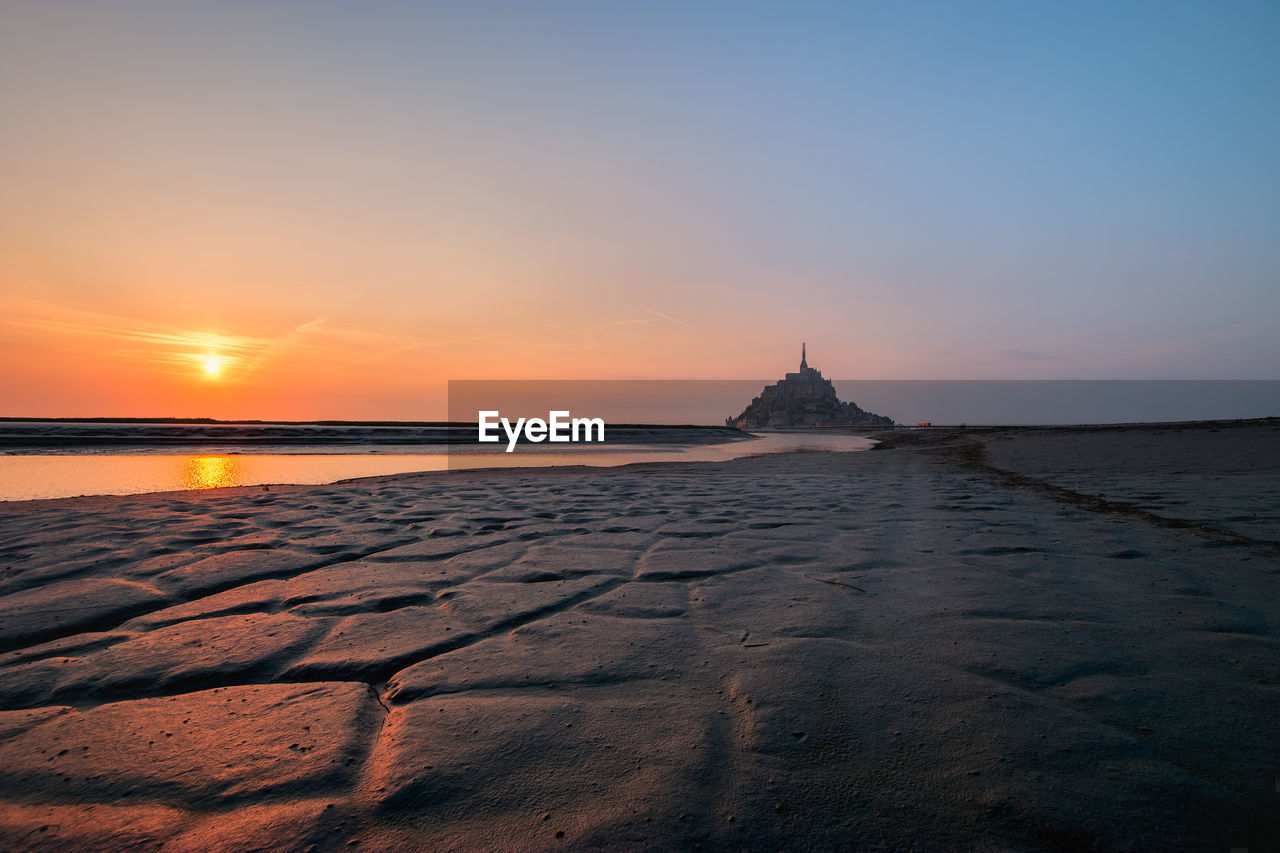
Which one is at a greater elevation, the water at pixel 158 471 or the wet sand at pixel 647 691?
the wet sand at pixel 647 691

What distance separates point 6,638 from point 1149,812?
12.9ft

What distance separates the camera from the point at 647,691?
1925 mm

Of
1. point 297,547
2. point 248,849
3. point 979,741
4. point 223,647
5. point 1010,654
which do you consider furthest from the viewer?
point 297,547

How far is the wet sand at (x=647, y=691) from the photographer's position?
131 cm

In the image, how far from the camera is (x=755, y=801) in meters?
1.37

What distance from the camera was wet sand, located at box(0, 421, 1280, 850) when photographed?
1313 millimetres

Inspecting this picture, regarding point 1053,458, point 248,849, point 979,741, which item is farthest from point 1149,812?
point 1053,458

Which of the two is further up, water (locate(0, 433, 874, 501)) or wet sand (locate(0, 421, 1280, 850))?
wet sand (locate(0, 421, 1280, 850))

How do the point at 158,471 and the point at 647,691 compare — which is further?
the point at 158,471

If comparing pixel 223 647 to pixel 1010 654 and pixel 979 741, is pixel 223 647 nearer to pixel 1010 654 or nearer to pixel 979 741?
pixel 979 741

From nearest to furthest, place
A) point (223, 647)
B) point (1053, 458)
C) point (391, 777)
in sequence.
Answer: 1. point (391, 777)
2. point (223, 647)
3. point (1053, 458)

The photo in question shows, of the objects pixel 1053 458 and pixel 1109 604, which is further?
pixel 1053 458

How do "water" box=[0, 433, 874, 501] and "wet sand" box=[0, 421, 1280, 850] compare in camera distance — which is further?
"water" box=[0, 433, 874, 501]

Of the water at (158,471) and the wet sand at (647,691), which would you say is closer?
the wet sand at (647,691)
